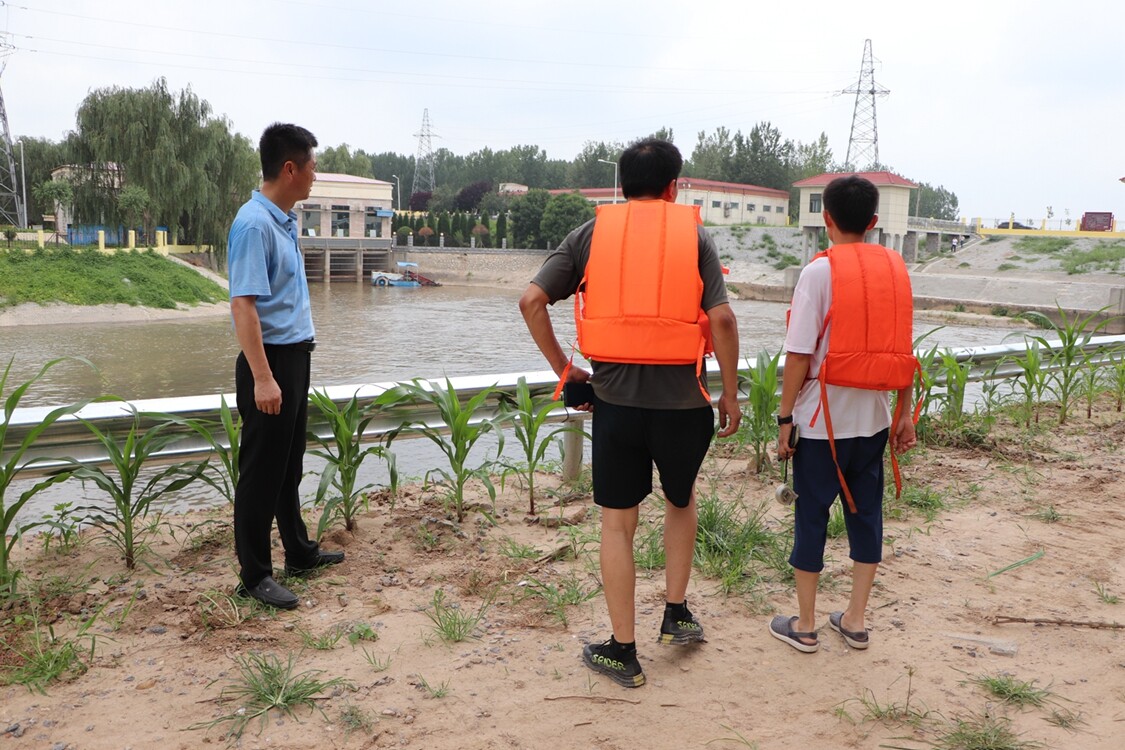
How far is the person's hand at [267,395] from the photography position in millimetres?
3068

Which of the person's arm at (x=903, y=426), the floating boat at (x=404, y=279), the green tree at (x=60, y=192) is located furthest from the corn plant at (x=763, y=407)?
the floating boat at (x=404, y=279)

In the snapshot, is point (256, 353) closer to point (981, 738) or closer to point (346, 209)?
point (981, 738)

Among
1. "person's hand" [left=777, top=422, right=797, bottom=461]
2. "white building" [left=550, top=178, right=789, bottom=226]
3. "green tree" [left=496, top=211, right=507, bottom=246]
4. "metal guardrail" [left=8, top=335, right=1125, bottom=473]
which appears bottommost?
"metal guardrail" [left=8, top=335, right=1125, bottom=473]

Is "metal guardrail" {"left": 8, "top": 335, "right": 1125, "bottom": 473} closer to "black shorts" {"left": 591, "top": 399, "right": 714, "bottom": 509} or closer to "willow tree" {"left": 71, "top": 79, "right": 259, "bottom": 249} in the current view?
"black shorts" {"left": 591, "top": 399, "right": 714, "bottom": 509}

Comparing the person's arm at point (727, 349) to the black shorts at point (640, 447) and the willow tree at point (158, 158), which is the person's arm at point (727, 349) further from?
the willow tree at point (158, 158)

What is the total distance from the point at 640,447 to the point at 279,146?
167 centimetres

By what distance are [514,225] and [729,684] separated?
66813 millimetres

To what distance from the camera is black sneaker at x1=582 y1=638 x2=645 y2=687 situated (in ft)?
9.02

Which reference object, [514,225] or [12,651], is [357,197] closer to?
[514,225]

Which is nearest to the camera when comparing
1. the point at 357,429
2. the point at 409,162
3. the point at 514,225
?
the point at 357,429

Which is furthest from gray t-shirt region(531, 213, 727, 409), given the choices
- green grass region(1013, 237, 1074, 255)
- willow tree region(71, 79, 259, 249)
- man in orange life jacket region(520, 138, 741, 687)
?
green grass region(1013, 237, 1074, 255)

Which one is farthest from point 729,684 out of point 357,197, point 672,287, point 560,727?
point 357,197

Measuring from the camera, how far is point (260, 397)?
3.07 meters

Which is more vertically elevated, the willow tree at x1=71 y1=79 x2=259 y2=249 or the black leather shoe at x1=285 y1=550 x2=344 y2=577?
the willow tree at x1=71 y1=79 x2=259 y2=249
